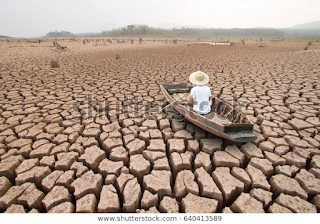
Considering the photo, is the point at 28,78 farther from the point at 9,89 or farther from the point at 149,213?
the point at 149,213

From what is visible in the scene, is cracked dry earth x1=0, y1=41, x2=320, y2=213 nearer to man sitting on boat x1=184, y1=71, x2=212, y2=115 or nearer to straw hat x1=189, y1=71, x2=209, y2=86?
man sitting on boat x1=184, y1=71, x2=212, y2=115

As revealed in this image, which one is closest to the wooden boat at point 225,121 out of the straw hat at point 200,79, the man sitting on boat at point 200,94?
the man sitting on boat at point 200,94

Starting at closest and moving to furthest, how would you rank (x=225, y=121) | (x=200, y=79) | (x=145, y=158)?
(x=145, y=158) < (x=200, y=79) < (x=225, y=121)

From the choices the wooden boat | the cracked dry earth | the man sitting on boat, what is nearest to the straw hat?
the man sitting on boat

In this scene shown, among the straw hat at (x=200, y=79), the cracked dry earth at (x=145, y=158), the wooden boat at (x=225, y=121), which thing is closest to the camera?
the cracked dry earth at (x=145, y=158)

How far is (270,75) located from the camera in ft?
19.7

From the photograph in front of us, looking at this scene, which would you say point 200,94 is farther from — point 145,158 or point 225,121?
point 145,158

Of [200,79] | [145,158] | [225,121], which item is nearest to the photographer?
[145,158]

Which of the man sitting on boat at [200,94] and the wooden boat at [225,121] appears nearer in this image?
the wooden boat at [225,121]

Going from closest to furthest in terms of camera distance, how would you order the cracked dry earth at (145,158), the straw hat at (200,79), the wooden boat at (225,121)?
the cracked dry earth at (145,158) < the wooden boat at (225,121) < the straw hat at (200,79)

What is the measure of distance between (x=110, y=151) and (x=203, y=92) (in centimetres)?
173

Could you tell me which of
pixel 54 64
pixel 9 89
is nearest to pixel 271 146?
pixel 9 89

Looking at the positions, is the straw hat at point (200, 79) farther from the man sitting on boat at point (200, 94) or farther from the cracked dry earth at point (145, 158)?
the cracked dry earth at point (145, 158)

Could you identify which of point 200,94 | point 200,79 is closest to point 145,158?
point 200,94
